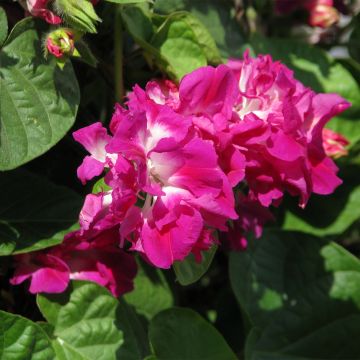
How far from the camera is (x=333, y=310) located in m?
1.09

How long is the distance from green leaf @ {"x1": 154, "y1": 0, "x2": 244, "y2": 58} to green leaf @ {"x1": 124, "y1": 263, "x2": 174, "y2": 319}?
0.36 meters

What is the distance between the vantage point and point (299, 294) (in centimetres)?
110

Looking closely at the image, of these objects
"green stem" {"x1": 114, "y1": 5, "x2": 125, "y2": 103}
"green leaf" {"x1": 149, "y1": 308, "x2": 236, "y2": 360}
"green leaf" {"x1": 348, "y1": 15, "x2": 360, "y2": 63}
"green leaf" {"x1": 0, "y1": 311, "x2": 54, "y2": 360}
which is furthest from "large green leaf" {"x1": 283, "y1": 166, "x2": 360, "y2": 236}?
"green leaf" {"x1": 0, "y1": 311, "x2": 54, "y2": 360}

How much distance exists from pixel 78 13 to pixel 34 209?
10.7 inches

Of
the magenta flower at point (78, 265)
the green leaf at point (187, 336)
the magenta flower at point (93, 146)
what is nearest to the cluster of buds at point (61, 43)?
the magenta flower at point (93, 146)

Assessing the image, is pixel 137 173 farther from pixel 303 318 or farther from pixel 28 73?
pixel 303 318

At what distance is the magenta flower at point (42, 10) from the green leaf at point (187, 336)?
0.41 metres

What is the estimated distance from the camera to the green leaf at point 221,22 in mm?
1059

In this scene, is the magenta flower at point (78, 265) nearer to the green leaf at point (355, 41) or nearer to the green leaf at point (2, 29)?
the green leaf at point (2, 29)

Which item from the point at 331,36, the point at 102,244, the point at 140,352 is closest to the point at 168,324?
the point at 140,352

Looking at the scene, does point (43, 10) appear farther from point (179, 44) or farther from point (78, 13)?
point (179, 44)

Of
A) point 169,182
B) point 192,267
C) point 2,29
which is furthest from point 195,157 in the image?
point 2,29

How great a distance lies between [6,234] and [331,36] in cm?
81

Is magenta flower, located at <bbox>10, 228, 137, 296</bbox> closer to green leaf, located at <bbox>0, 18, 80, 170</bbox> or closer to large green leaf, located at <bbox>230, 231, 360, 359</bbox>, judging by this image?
green leaf, located at <bbox>0, 18, 80, 170</bbox>
